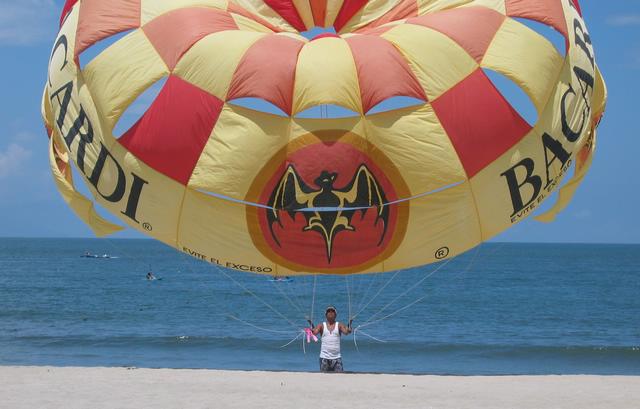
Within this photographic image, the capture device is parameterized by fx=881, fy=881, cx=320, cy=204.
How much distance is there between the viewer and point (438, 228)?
9656mm

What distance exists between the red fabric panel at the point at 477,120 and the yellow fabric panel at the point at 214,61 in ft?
6.98

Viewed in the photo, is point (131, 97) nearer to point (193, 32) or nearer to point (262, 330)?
point (193, 32)

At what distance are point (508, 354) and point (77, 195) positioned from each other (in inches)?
689

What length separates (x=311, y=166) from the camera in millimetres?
9117

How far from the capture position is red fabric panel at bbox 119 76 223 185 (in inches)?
361

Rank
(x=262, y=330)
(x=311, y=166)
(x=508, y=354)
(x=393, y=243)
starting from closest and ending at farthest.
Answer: (x=311, y=166), (x=393, y=243), (x=508, y=354), (x=262, y=330)

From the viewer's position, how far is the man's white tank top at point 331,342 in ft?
39.9

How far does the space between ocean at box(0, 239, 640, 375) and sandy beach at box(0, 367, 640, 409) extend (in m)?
1.19

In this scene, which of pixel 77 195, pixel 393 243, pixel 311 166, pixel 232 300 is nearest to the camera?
pixel 311 166

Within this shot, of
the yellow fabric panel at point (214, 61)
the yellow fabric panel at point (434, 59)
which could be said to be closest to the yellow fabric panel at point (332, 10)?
the yellow fabric panel at point (434, 59)

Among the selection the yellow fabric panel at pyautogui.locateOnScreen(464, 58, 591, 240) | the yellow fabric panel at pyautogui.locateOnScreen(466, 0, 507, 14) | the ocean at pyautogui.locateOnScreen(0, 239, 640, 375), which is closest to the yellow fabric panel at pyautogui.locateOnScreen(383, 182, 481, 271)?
the yellow fabric panel at pyautogui.locateOnScreen(464, 58, 591, 240)

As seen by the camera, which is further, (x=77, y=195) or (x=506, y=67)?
(x=77, y=195)

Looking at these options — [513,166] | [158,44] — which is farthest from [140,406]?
[513,166]

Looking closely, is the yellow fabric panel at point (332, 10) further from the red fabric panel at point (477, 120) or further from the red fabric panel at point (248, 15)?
the red fabric panel at point (477, 120)
